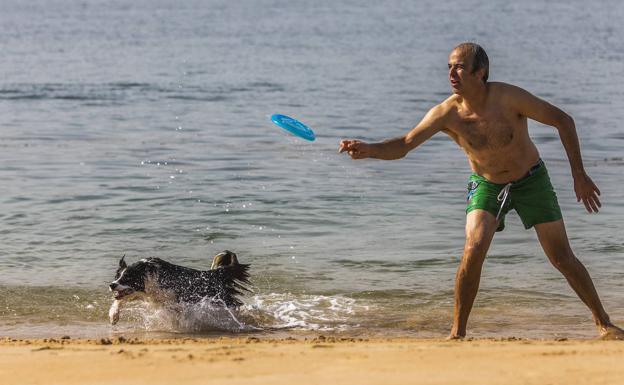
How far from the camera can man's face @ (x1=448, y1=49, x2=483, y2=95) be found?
7395 millimetres

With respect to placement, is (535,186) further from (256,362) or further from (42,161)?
(42,161)

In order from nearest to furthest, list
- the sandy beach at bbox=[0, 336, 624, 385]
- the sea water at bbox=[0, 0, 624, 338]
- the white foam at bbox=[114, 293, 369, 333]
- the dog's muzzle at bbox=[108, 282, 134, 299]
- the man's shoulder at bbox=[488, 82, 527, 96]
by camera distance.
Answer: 1. the sandy beach at bbox=[0, 336, 624, 385]
2. the man's shoulder at bbox=[488, 82, 527, 96]
3. the dog's muzzle at bbox=[108, 282, 134, 299]
4. the white foam at bbox=[114, 293, 369, 333]
5. the sea water at bbox=[0, 0, 624, 338]

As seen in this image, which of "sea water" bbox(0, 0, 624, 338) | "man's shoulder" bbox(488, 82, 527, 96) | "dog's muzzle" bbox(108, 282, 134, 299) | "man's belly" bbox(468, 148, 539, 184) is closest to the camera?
"man's shoulder" bbox(488, 82, 527, 96)

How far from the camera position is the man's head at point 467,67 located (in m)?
7.39

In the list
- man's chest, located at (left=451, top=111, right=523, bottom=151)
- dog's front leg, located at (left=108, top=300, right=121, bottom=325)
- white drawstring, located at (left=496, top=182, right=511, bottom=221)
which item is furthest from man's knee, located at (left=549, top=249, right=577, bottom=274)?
dog's front leg, located at (left=108, top=300, right=121, bottom=325)

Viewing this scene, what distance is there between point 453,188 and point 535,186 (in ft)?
22.7

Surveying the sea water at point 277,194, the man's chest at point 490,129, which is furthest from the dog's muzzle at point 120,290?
the man's chest at point 490,129

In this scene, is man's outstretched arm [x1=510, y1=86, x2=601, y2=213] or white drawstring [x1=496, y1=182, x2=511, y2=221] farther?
white drawstring [x1=496, y1=182, x2=511, y2=221]

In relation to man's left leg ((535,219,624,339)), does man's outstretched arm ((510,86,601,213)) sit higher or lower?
higher

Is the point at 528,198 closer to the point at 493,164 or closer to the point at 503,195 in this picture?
the point at 503,195

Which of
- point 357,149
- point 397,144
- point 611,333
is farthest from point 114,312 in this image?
point 611,333

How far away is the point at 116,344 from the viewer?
22.7ft

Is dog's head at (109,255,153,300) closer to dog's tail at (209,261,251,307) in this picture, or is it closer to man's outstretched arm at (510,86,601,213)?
dog's tail at (209,261,251,307)

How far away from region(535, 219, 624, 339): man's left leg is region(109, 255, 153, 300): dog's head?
2.94m
